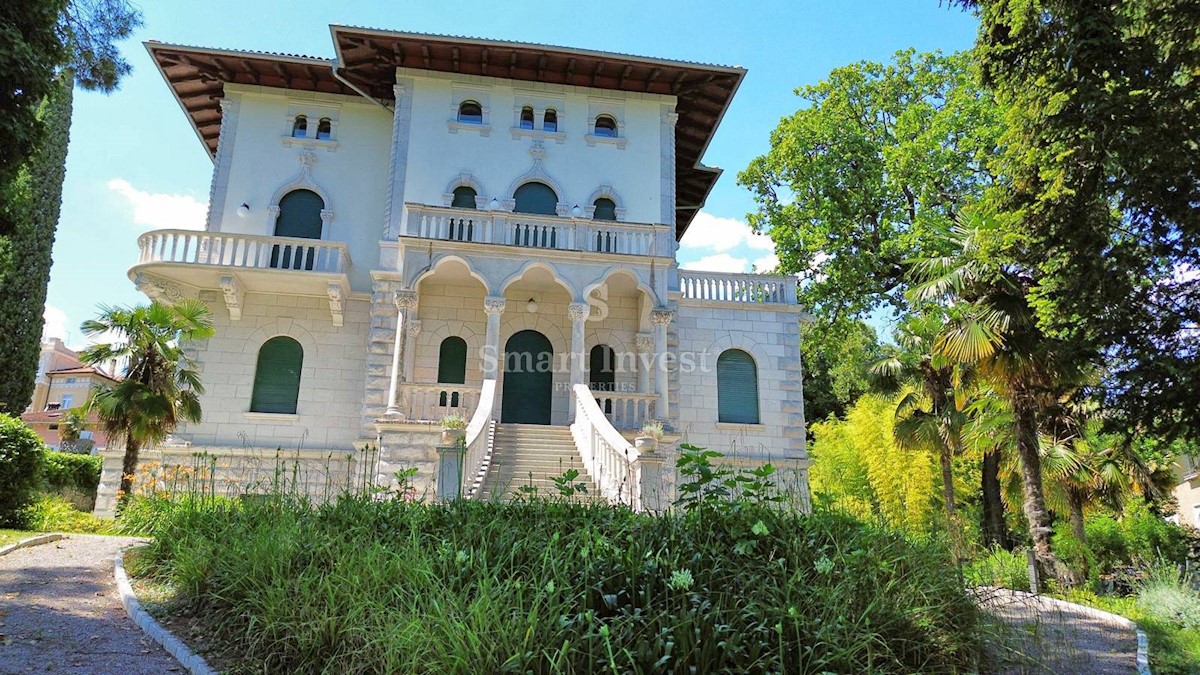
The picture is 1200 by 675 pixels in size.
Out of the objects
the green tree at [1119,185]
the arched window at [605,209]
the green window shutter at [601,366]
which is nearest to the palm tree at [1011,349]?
the green tree at [1119,185]

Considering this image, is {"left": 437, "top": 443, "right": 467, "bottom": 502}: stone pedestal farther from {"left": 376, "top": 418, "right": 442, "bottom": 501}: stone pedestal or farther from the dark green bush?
the dark green bush

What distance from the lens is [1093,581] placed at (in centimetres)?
1150

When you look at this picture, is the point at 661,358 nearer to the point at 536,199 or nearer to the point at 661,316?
the point at 661,316

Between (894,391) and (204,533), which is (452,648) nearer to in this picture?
(204,533)

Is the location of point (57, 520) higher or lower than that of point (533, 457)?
lower

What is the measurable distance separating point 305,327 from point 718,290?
408 inches

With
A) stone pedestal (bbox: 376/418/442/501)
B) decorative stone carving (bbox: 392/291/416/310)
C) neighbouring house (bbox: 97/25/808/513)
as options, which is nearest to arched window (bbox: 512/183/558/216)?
neighbouring house (bbox: 97/25/808/513)

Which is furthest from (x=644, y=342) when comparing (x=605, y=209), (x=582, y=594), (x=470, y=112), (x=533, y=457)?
(x=582, y=594)

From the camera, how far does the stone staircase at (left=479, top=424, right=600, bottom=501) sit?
13.0m

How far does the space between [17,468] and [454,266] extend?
893 centimetres

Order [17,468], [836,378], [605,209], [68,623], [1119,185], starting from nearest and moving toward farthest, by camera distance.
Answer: [68,623], [1119,185], [17,468], [605,209], [836,378]

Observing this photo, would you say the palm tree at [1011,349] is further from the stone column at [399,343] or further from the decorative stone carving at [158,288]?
the decorative stone carving at [158,288]

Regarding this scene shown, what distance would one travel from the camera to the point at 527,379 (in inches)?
732

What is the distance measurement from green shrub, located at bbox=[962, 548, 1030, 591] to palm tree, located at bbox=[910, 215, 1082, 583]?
72cm
